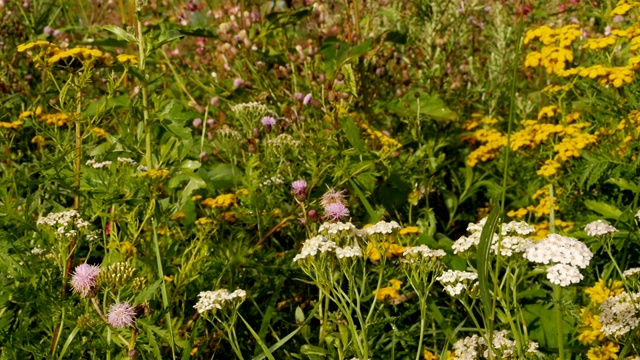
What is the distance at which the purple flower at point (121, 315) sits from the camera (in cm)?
157

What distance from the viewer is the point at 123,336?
1.69 meters

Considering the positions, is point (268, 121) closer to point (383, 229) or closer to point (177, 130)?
point (177, 130)

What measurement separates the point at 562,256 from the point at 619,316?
1.11 ft

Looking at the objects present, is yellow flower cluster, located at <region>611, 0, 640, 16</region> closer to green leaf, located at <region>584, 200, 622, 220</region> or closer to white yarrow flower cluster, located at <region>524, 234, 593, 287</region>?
green leaf, located at <region>584, 200, 622, 220</region>

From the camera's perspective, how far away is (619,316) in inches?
66.1

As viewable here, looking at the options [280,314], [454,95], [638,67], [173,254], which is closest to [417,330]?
[280,314]

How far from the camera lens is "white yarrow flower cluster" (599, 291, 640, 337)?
5.41 ft

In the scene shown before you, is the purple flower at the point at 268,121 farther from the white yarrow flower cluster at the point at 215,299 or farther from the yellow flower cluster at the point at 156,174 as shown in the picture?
the white yarrow flower cluster at the point at 215,299

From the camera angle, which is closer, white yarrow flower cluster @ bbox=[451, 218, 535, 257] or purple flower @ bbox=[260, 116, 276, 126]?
white yarrow flower cluster @ bbox=[451, 218, 535, 257]

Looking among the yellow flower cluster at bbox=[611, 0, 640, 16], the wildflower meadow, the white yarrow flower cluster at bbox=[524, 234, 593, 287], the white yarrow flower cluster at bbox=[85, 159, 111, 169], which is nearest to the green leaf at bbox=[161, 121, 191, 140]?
the wildflower meadow

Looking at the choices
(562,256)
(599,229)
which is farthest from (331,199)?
(562,256)

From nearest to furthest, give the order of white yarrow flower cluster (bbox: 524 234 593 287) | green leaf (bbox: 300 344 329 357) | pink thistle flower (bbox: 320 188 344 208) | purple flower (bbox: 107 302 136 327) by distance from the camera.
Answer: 1. white yarrow flower cluster (bbox: 524 234 593 287)
2. purple flower (bbox: 107 302 136 327)
3. green leaf (bbox: 300 344 329 357)
4. pink thistle flower (bbox: 320 188 344 208)

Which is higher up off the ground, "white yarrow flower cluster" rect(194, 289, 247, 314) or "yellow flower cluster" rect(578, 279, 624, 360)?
"white yarrow flower cluster" rect(194, 289, 247, 314)

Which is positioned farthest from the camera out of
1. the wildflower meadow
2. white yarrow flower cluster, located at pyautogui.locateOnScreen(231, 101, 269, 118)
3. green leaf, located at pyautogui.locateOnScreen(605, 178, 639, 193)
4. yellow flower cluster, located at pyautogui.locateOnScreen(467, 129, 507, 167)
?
yellow flower cluster, located at pyautogui.locateOnScreen(467, 129, 507, 167)
